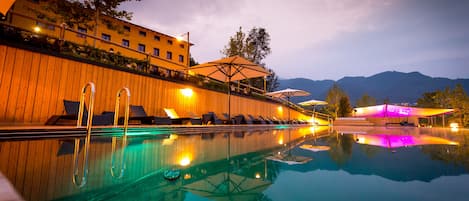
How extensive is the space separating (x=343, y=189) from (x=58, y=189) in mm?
1800

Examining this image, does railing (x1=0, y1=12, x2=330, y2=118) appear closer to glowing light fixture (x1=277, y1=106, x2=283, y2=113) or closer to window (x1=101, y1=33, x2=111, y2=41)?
glowing light fixture (x1=277, y1=106, x2=283, y2=113)

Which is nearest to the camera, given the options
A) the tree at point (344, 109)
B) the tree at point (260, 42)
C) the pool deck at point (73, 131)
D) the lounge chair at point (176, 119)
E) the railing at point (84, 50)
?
the pool deck at point (73, 131)

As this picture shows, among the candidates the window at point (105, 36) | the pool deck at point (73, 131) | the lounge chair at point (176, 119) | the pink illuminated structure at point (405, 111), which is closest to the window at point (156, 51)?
the window at point (105, 36)

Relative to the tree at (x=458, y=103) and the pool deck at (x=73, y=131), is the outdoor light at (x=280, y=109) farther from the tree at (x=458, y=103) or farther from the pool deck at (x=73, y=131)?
the tree at (x=458, y=103)

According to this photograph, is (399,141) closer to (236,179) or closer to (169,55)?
(236,179)

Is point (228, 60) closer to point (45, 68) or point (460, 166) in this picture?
point (45, 68)

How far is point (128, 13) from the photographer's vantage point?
12711mm

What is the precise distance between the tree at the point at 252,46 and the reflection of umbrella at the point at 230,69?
992cm

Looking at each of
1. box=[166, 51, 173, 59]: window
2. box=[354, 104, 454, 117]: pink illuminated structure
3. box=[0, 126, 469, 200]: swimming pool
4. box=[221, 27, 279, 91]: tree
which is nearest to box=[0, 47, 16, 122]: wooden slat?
box=[0, 126, 469, 200]: swimming pool

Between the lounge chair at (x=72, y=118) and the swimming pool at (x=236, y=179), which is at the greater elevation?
the lounge chair at (x=72, y=118)

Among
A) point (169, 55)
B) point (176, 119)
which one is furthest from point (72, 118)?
point (169, 55)

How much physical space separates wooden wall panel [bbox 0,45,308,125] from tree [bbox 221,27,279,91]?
39.2 feet

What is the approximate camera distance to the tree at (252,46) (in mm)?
19375

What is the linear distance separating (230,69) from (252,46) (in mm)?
12444
